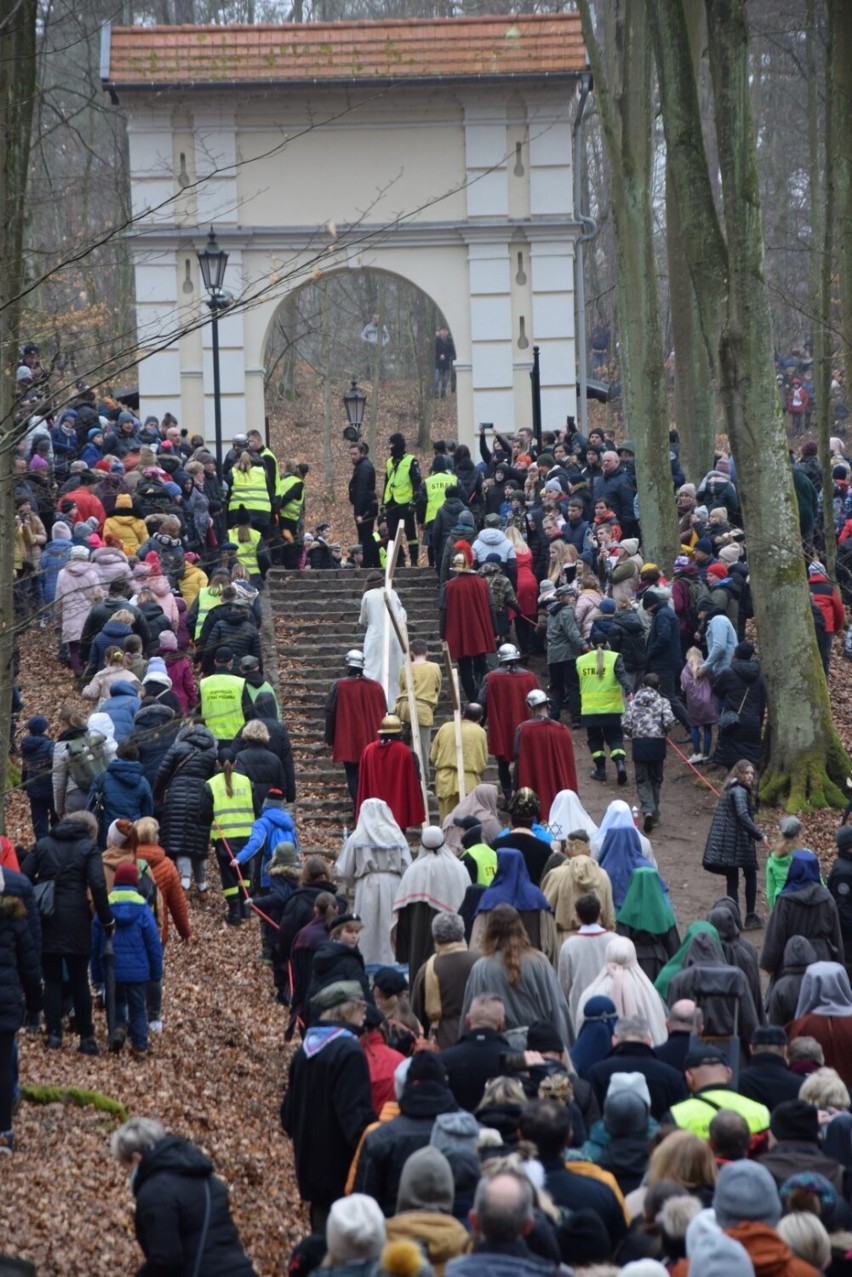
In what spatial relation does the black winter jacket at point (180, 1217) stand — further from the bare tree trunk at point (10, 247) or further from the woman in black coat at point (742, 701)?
the woman in black coat at point (742, 701)

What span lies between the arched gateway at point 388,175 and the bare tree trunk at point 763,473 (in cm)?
1230

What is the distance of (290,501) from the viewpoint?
24188mm

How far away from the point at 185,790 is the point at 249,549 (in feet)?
22.6

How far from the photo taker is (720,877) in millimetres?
16906

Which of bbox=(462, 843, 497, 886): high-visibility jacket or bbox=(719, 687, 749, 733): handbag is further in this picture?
bbox=(719, 687, 749, 733): handbag

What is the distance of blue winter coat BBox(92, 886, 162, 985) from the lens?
1203 cm

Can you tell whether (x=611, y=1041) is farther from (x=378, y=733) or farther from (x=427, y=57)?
(x=427, y=57)

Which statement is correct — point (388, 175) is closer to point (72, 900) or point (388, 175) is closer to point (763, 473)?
point (763, 473)

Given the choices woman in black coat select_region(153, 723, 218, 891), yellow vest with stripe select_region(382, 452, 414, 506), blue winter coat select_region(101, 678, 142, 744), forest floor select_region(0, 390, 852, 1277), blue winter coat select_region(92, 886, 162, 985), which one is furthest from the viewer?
yellow vest with stripe select_region(382, 452, 414, 506)

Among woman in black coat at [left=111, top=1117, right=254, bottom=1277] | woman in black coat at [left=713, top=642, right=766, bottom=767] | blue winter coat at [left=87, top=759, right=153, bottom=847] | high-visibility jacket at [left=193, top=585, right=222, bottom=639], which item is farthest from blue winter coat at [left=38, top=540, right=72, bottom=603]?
woman in black coat at [left=111, top=1117, right=254, bottom=1277]

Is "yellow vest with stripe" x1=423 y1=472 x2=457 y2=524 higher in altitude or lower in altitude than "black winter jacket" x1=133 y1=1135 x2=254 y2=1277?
higher

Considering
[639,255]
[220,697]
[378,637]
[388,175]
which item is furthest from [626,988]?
[388,175]

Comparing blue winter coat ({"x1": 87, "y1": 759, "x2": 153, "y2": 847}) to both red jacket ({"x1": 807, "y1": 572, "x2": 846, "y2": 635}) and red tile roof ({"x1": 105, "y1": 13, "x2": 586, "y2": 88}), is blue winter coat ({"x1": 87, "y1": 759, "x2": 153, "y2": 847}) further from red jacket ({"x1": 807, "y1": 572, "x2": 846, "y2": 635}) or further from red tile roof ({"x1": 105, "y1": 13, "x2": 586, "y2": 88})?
red tile roof ({"x1": 105, "y1": 13, "x2": 586, "y2": 88})

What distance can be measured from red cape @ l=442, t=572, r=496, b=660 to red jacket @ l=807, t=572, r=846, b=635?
380cm
